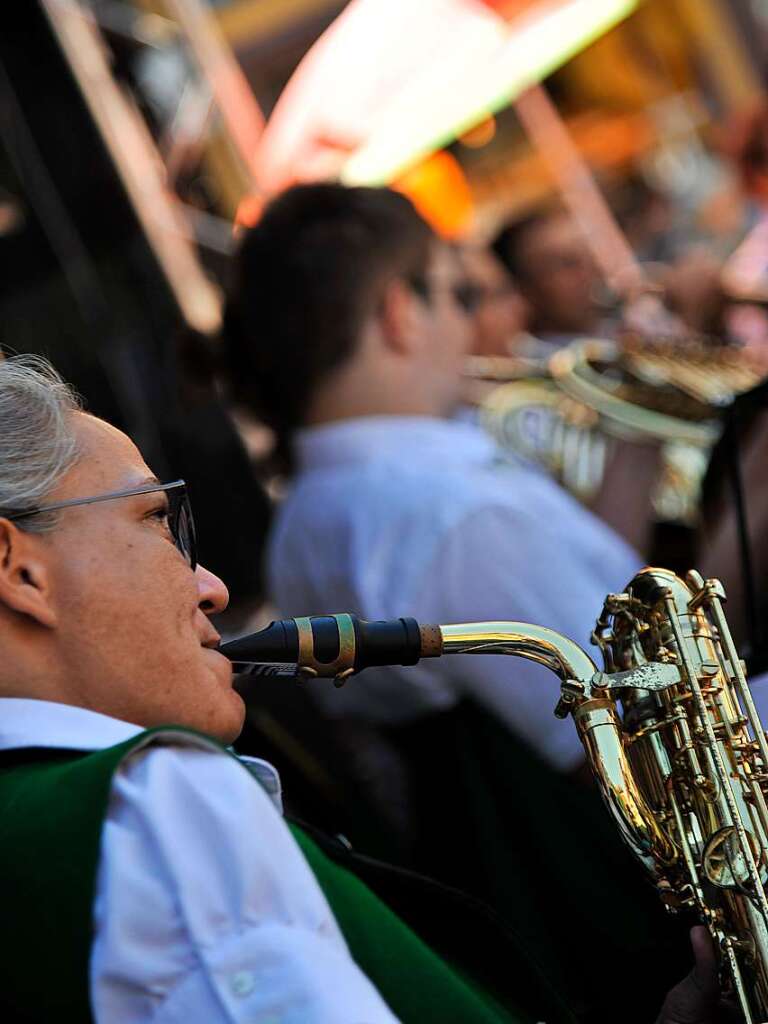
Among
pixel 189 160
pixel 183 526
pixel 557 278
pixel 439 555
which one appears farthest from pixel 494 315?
pixel 183 526

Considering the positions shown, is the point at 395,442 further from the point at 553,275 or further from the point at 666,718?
the point at 553,275

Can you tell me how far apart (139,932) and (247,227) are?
6.81 ft

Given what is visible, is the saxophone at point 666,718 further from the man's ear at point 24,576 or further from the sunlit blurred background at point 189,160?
the sunlit blurred background at point 189,160

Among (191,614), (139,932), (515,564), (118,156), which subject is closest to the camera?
(139,932)

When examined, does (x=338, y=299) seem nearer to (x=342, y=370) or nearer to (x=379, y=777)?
(x=342, y=370)

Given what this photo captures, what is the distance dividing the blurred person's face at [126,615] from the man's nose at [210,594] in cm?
4

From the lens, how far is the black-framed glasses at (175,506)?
1.32 meters

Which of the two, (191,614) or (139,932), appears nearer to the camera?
(139,932)

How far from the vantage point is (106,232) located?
3951 mm

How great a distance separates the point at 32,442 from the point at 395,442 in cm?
142

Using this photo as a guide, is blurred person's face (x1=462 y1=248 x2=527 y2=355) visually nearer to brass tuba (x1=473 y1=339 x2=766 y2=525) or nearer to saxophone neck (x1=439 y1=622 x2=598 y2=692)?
brass tuba (x1=473 y1=339 x2=766 y2=525)

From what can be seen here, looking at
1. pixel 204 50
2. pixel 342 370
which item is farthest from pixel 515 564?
pixel 204 50

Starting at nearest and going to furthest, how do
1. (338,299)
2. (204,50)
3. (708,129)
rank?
(338,299)
(204,50)
(708,129)

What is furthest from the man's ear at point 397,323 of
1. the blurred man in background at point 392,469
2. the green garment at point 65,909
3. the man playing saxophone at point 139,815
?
the green garment at point 65,909
